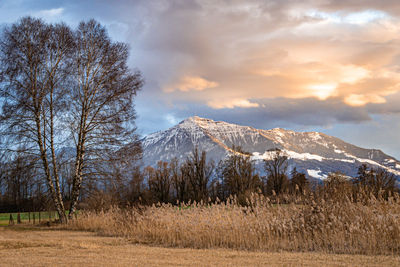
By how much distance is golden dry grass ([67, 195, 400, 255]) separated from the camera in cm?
939

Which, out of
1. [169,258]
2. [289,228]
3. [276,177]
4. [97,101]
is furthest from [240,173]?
[169,258]

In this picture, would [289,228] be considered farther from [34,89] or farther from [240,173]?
[240,173]

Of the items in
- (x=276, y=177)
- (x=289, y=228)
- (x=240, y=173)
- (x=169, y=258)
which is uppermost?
(x=240, y=173)

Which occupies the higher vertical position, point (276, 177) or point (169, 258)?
point (276, 177)

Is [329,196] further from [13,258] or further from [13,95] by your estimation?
[13,95]

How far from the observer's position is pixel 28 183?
62.1 feet

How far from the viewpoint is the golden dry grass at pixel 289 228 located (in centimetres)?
939

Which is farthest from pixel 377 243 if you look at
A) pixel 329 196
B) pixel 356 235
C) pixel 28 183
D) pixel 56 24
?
pixel 56 24

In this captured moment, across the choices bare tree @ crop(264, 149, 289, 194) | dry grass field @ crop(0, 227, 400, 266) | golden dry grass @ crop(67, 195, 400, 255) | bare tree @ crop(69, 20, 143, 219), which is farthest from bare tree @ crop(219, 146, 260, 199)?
dry grass field @ crop(0, 227, 400, 266)

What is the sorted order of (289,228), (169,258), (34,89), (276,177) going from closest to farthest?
(169,258)
(289,228)
(34,89)
(276,177)

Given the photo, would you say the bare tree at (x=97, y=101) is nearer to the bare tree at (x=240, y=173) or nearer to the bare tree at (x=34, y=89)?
the bare tree at (x=34, y=89)

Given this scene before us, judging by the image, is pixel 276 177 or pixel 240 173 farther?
pixel 276 177

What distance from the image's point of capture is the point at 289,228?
10820 millimetres

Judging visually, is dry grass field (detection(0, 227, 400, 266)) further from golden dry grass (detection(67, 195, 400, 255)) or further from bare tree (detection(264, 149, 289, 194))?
bare tree (detection(264, 149, 289, 194))
